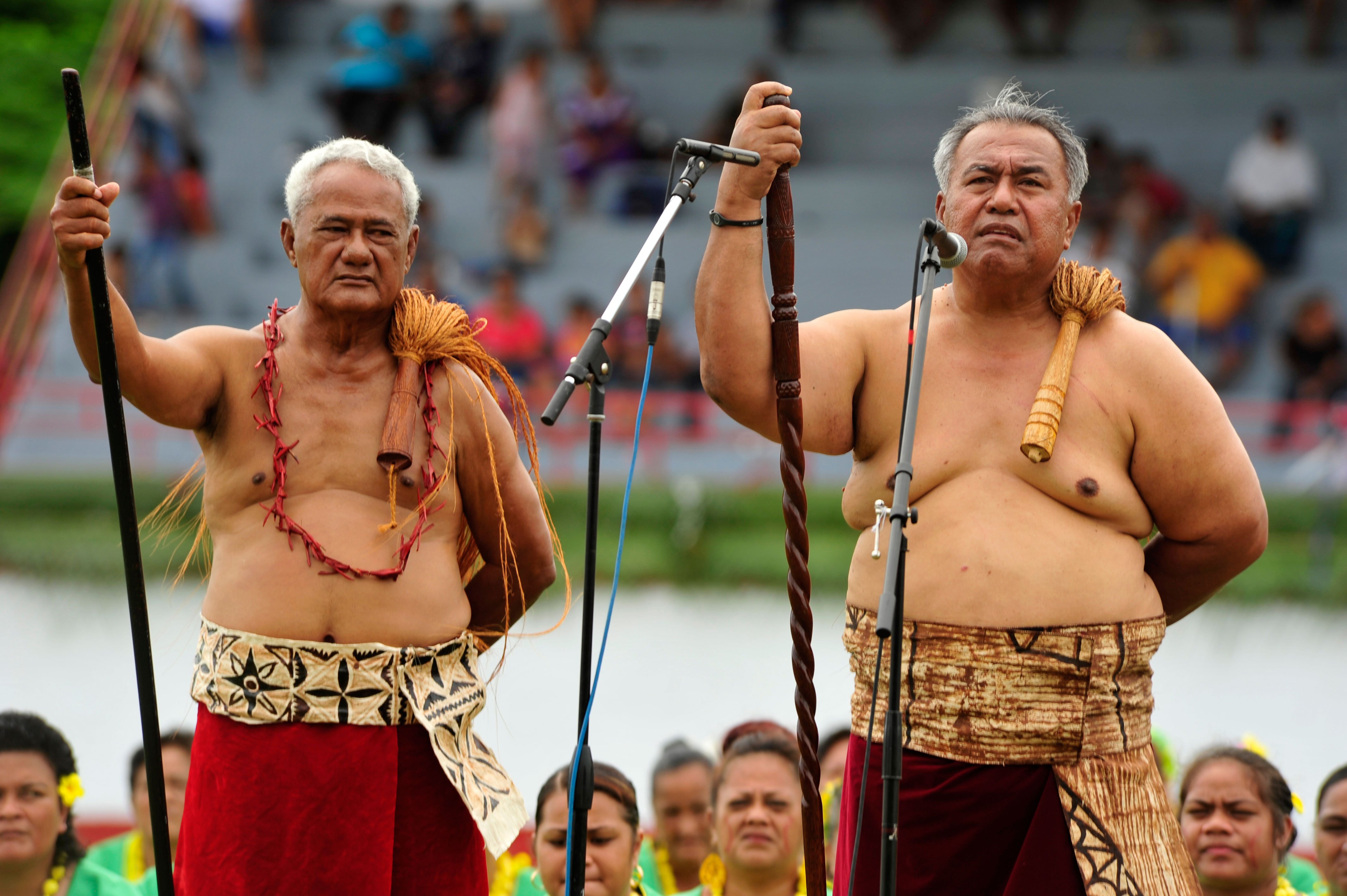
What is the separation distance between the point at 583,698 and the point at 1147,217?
33.2ft

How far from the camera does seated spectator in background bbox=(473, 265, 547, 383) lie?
10141 mm

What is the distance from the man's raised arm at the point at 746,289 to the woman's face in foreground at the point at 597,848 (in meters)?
1.53

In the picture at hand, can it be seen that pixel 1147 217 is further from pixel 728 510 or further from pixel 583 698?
pixel 583 698

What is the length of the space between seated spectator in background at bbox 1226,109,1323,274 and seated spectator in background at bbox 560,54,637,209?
4.99 meters

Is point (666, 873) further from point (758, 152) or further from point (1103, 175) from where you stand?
point (1103, 175)

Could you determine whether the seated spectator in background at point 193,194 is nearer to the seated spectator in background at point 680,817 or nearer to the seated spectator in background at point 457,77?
the seated spectator in background at point 457,77

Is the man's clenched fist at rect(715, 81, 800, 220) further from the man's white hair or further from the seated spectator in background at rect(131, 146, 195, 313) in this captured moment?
the seated spectator in background at rect(131, 146, 195, 313)

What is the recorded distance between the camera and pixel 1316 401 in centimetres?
1028

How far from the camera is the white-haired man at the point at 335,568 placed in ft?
9.18

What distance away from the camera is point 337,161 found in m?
2.96

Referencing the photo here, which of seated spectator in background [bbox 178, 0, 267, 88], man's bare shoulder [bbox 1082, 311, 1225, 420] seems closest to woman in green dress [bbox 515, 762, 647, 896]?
man's bare shoulder [bbox 1082, 311, 1225, 420]

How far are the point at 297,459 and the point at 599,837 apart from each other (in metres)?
1.52

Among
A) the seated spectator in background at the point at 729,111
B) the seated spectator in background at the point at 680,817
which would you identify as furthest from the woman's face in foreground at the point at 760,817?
the seated spectator in background at the point at 729,111

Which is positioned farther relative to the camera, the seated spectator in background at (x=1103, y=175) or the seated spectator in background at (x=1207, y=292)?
the seated spectator in background at (x=1103, y=175)
